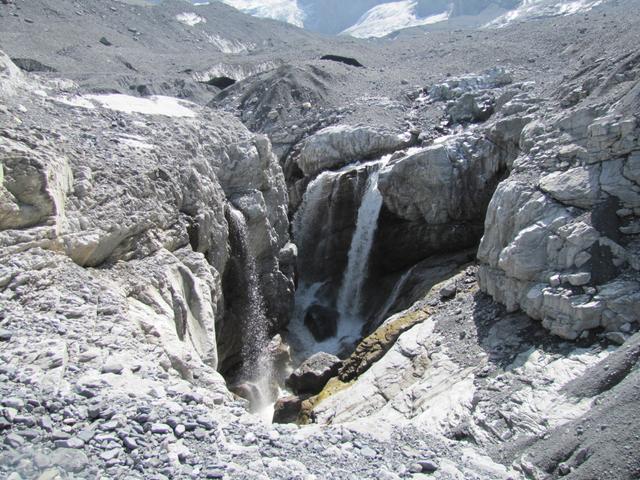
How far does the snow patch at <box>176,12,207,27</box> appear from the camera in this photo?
300ft

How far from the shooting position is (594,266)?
543 inches

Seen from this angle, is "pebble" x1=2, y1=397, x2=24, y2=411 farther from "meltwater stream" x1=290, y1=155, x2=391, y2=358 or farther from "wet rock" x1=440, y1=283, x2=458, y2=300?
"meltwater stream" x1=290, y1=155, x2=391, y2=358

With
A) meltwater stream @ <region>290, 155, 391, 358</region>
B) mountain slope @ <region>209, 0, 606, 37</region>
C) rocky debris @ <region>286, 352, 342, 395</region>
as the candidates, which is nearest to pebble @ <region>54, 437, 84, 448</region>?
rocky debris @ <region>286, 352, 342, 395</region>

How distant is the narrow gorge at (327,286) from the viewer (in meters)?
8.42

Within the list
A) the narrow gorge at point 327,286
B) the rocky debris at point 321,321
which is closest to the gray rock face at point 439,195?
the narrow gorge at point 327,286

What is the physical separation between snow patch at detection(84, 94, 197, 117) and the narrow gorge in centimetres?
18

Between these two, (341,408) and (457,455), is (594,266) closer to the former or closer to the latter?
(457,455)

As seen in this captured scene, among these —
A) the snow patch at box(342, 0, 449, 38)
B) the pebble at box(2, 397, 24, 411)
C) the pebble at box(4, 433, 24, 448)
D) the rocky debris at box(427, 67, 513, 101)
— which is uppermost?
the snow patch at box(342, 0, 449, 38)

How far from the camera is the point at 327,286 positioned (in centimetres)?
2834

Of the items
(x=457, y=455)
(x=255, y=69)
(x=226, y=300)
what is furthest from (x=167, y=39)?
(x=457, y=455)

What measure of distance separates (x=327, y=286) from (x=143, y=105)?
13.0 meters

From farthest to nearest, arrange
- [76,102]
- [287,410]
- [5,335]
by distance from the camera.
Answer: [76,102], [287,410], [5,335]

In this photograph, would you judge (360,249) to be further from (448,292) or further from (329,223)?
(448,292)

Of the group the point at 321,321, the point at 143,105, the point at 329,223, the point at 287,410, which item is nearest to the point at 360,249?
the point at 329,223
